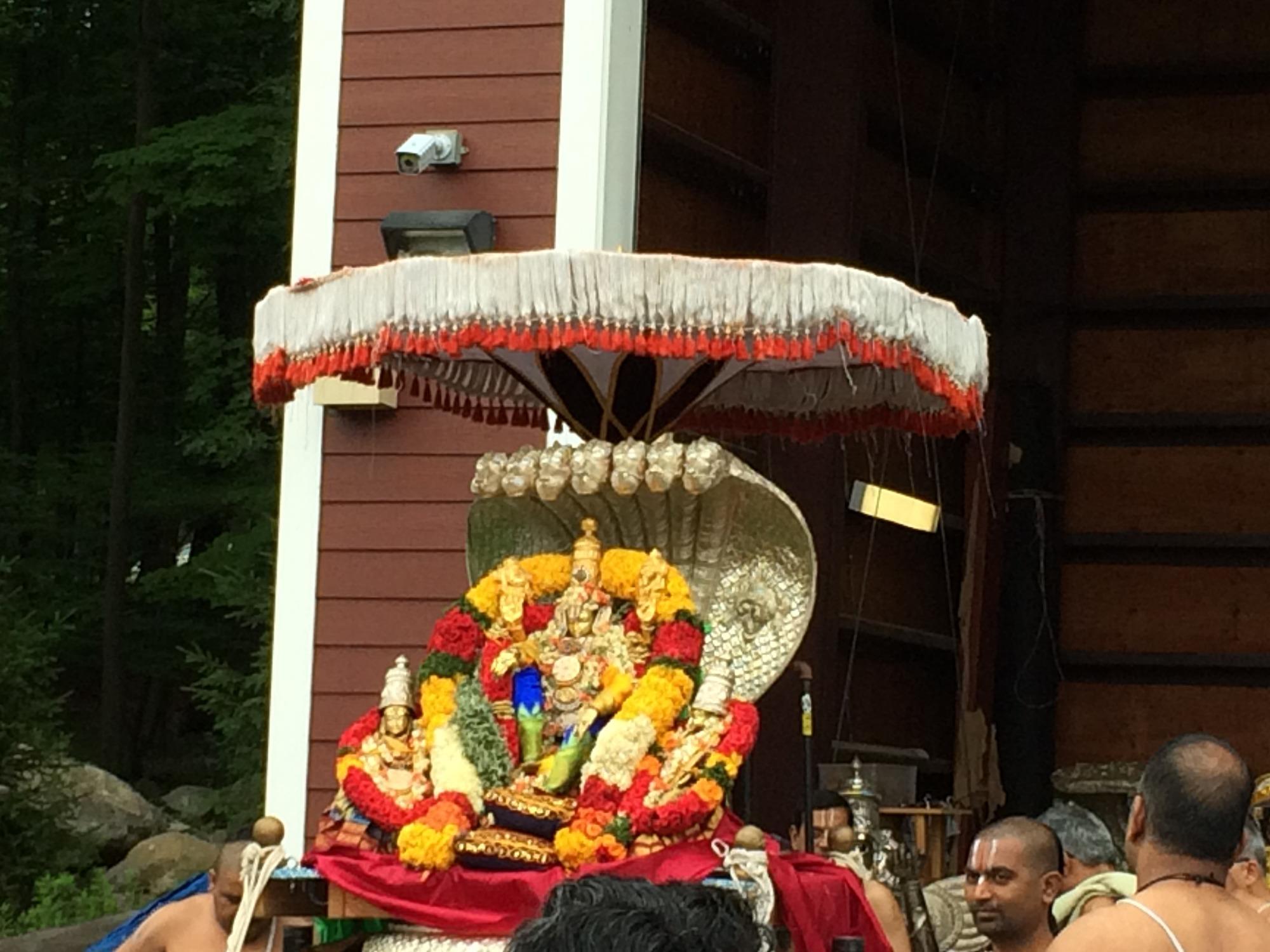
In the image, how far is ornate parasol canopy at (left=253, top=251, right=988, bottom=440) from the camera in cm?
687

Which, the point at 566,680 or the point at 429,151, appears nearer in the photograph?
the point at 566,680

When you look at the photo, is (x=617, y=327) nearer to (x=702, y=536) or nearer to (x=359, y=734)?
(x=702, y=536)

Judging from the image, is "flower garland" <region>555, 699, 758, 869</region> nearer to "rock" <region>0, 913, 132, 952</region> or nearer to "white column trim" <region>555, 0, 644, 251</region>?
"white column trim" <region>555, 0, 644, 251</region>

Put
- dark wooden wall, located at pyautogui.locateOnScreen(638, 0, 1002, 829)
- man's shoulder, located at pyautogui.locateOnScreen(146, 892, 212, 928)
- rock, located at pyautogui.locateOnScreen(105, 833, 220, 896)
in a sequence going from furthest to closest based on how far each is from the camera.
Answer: rock, located at pyautogui.locateOnScreen(105, 833, 220, 896)
dark wooden wall, located at pyautogui.locateOnScreen(638, 0, 1002, 829)
man's shoulder, located at pyautogui.locateOnScreen(146, 892, 212, 928)

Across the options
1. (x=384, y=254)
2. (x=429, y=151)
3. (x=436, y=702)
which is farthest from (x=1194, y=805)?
(x=384, y=254)

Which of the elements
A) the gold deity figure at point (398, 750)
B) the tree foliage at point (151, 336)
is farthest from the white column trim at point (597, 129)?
the tree foliage at point (151, 336)

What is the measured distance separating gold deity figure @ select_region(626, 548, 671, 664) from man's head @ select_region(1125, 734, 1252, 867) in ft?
7.98

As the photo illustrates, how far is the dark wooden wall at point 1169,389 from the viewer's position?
13195 millimetres

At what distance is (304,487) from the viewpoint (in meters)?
9.59

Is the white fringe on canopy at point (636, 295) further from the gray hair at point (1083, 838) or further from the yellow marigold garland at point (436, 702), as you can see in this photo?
the gray hair at point (1083, 838)

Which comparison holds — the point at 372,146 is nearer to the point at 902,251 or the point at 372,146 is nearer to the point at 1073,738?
the point at 902,251

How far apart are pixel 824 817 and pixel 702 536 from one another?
1.48 metres

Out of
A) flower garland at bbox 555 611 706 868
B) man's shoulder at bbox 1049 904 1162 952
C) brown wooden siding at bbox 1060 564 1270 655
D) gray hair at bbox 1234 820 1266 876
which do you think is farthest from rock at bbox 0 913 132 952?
man's shoulder at bbox 1049 904 1162 952

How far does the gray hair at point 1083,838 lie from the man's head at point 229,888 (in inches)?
96.1
